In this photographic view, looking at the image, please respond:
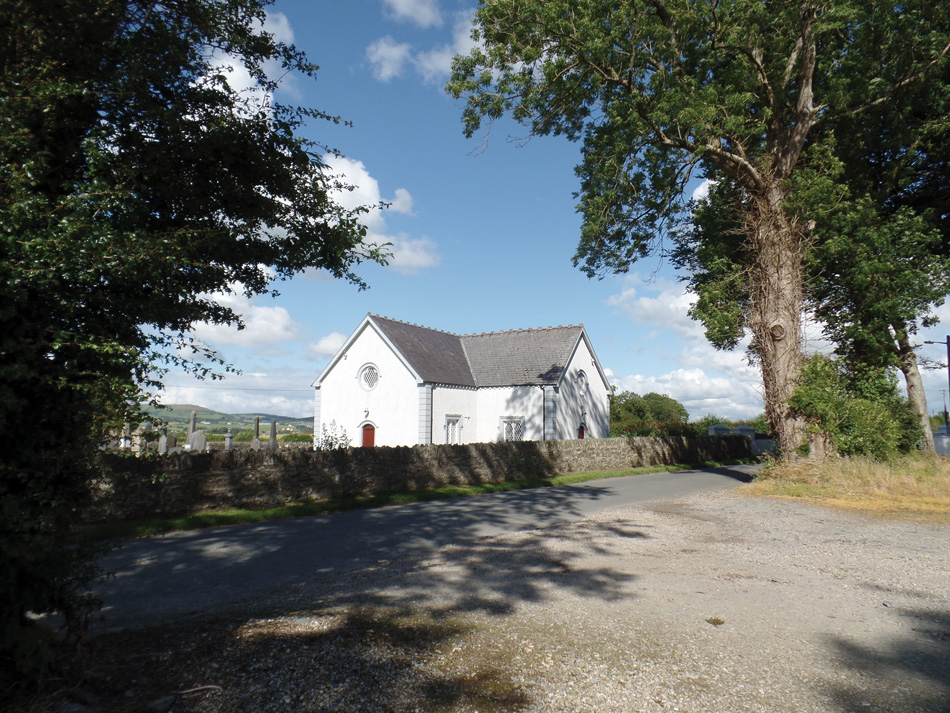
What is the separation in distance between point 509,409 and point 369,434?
307 inches

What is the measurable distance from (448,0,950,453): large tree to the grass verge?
896 cm

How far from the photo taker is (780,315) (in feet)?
56.0

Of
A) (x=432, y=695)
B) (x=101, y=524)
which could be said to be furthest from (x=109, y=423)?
(x=101, y=524)

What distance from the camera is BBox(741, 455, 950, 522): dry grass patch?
12570 mm

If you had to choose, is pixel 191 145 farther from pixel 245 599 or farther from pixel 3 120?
pixel 245 599

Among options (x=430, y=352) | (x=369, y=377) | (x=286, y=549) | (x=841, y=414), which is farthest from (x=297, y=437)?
(x=841, y=414)

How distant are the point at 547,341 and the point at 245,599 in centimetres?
2853

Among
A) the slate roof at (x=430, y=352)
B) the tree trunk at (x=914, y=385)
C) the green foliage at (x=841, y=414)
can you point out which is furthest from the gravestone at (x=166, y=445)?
the tree trunk at (x=914, y=385)

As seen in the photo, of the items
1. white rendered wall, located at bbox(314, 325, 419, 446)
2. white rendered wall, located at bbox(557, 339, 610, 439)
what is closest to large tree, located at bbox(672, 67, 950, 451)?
white rendered wall, located at bbox(557, 339, 610, 439)

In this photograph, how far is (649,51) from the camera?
16438 mm

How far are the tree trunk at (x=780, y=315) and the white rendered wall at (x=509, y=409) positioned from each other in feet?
48.1

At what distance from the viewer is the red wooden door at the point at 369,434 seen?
2950 cm

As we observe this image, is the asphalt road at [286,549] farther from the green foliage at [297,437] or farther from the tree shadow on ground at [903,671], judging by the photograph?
the green foliage at [297,437]

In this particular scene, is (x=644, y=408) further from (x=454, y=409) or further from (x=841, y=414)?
(x=841, y=414)
